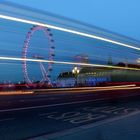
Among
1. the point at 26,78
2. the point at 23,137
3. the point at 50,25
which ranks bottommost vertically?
the point at 23,137

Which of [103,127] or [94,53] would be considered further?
[94,53]

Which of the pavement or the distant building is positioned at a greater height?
the distant building

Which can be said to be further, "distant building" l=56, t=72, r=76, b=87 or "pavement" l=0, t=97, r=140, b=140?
"distant building" l=56, t=72, r=76, b=87

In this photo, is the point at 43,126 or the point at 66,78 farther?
the point at 66,78

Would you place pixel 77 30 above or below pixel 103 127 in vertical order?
above

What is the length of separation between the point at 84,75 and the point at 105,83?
3.92m

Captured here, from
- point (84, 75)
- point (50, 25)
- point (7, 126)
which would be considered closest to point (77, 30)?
point (50, 25)

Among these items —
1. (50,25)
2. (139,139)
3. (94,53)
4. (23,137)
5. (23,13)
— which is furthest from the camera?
(94,53)

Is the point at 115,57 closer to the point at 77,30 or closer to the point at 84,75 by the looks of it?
the point at 84,75

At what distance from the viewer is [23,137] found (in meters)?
10.3

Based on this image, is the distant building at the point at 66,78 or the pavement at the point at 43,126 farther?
the distant building at the point at 66,78

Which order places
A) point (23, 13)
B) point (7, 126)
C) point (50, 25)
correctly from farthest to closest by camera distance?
point (50, 25) < point (23, 13) < point (7, 126)

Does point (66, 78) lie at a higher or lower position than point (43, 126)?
higher

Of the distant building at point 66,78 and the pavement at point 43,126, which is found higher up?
the distant building at point 66,78
